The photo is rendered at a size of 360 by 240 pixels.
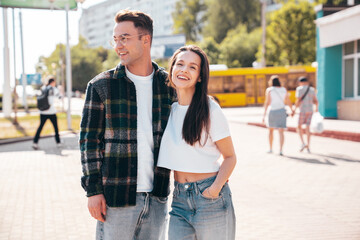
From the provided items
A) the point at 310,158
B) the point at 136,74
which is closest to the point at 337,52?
the point at 310,158

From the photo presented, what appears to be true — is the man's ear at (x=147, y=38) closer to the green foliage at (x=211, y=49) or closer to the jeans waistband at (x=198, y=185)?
the jeans waistband at (x=198, y=185)

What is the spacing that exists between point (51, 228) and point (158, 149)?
312 centimetres

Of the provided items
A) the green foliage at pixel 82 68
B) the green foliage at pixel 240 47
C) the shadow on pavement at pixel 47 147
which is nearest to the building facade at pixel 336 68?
the shadow on pavement at pixel 47 147

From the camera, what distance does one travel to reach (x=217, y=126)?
2.78m

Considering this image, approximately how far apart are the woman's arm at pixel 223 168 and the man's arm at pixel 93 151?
1.82 ft

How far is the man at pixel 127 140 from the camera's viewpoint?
106 inches

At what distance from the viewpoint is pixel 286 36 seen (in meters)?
37.6

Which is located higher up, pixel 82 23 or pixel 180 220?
pixel 82 23

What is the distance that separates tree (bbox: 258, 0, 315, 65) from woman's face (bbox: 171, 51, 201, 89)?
35858 mm

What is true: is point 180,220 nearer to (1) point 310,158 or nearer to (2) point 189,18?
(1) point 310,158

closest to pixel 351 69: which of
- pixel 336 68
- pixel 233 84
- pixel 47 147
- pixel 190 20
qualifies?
pixel 336 68

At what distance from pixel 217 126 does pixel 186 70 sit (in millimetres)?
347


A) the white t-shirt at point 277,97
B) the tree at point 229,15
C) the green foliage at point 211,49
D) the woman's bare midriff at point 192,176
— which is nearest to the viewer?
the woman's bare midriff at point 192,176

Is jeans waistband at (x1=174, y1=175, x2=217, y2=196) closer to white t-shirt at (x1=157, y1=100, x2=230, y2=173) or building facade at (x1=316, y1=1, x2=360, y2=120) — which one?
white t-shirt at (x1=157, y1=100, x2=230, y2=173)
